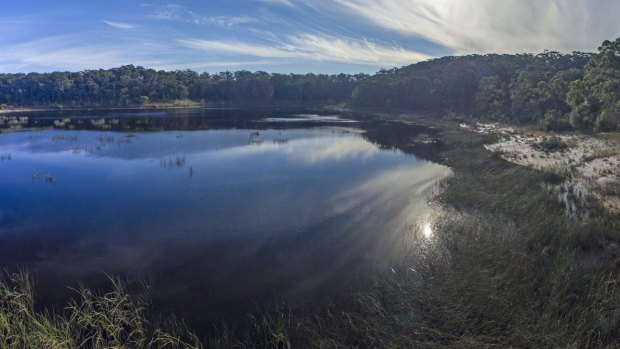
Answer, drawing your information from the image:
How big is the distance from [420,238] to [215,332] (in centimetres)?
1020

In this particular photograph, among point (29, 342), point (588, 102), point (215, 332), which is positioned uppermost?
point (588, 102)

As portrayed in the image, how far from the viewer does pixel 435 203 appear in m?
21.9

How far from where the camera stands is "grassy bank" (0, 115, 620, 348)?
9.09 m

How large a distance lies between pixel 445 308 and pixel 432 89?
97252 millimetres

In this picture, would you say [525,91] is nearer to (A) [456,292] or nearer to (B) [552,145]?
(B) [552,145]

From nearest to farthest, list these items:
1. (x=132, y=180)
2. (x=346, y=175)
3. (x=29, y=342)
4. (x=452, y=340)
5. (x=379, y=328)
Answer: (x=29, y=342) < (x=452, y=340) < (x=379, y=328) < (x=132, y=180) < (x=346, y=175)

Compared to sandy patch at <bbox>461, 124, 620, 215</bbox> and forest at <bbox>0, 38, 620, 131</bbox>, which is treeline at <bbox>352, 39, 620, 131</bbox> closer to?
forest at <bbox>0, 38, 620, 131</bbox>

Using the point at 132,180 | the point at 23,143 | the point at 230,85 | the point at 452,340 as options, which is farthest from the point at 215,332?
the point at 230,85

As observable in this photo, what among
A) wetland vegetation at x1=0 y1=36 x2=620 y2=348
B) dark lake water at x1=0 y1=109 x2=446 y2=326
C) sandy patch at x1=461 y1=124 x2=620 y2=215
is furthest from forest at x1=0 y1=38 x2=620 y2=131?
dark lake water at x1=0 y1=109 x2=446 y2=326

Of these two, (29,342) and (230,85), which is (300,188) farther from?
(230,85)

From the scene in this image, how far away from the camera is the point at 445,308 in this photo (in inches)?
412

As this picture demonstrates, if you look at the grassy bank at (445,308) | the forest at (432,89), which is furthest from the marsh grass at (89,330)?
the forest at (432,89)

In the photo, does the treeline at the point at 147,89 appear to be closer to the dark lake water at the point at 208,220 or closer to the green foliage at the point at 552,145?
the dark lake water at the point at 208,220

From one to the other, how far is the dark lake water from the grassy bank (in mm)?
1193
